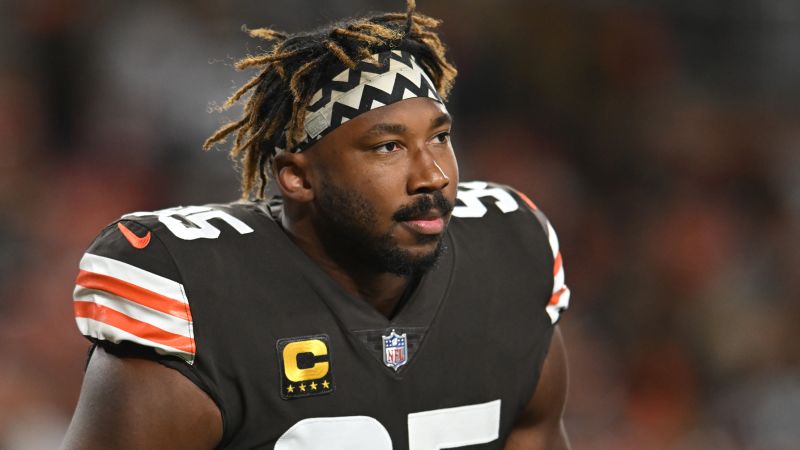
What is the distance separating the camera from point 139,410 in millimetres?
1706

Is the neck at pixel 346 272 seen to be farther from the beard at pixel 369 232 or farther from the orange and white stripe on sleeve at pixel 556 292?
the orange and white stripe on sleeve at pixel 556 292

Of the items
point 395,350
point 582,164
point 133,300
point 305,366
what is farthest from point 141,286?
point 582,164

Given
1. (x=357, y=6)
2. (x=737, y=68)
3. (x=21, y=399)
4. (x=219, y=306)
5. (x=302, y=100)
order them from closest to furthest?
(x=219, y=306) < (x=302, y=100) < (x=21, y=399) < (x=357, y=6) < (x=737, y=68)

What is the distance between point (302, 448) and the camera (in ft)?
6.05

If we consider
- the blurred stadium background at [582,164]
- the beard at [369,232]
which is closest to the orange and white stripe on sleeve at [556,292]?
the beard at [369,232]

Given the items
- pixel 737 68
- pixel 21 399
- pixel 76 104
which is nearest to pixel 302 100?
pixel 21 399

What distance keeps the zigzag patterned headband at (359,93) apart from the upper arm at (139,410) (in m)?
0.46

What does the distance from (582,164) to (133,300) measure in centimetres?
384

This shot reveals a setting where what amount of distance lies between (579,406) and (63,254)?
1946mm

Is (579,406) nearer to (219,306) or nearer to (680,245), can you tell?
(680,245)

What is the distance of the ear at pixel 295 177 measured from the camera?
6.36ft

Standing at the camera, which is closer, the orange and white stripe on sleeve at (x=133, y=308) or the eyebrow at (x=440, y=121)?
the orange and white stripe on sleeve at (x=133, y=308)

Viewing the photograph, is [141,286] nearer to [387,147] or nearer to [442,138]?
[387,147]

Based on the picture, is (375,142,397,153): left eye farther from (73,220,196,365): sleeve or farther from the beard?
(73,220,196,365): sleeve
